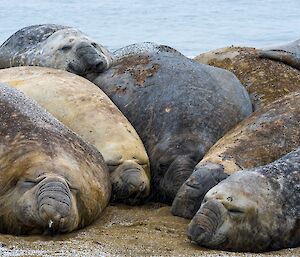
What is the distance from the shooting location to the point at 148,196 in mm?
5738

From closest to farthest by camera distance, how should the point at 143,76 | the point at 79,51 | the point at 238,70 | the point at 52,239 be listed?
the point at 52,239 → the point at 143,76 → the point at 79,51 → the point at 238,70

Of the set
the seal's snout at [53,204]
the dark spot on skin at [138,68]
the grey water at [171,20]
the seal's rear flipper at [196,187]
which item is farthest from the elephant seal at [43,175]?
the grey water at [171,20]

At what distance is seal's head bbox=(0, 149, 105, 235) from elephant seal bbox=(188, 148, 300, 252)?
601 millimetres

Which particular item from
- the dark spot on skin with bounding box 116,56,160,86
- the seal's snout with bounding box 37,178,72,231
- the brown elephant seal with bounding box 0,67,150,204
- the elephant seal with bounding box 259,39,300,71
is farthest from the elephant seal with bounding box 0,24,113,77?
the seal's snout with bounding box 37,178,72,231

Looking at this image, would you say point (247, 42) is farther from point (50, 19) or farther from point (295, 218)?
point (295, 218)

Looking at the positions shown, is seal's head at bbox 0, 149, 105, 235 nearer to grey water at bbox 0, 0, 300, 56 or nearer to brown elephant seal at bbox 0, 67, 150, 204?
brown elephant seal at bbox 0, 67, 150, 204

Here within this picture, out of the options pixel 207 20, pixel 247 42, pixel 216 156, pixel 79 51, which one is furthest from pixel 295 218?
pixel 207 20

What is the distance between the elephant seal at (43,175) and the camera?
181 inches

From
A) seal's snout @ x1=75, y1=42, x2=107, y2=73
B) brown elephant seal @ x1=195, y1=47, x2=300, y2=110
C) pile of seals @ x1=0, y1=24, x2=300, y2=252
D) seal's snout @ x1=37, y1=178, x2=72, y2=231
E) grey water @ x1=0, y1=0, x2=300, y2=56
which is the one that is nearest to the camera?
seal's snout @ x1=37, y1=178, x2=72, y2=231

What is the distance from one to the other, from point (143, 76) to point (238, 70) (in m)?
1.22

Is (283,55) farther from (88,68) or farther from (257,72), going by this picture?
(88,68)

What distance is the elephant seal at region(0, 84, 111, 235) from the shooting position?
460cm

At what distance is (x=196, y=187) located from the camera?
520 centimetres

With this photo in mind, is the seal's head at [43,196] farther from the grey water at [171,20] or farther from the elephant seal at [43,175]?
the grey water at [171,20]
